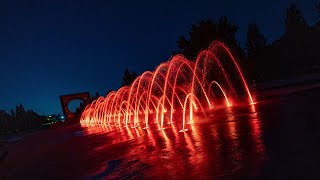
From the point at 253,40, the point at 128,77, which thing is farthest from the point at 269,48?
the point at 128,77

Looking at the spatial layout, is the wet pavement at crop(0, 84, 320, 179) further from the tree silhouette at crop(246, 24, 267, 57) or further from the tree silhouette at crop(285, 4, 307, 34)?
the tree silhouette at crop(246, 24, 267, 57)

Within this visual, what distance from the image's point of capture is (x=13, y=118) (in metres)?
118

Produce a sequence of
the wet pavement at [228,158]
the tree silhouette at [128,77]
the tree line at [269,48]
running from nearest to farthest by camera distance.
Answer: the wet pavement at [228,158] → the tree line at [269,48] → the tree silhouette at [128,77]

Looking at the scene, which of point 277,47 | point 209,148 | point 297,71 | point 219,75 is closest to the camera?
point 209,148

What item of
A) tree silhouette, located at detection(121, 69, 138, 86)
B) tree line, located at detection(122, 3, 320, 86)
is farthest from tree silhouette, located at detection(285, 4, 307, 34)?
tree silhouette, located at detection(121, 69, 138, 86)

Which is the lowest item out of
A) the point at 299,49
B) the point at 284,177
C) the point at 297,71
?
the point at 284,177

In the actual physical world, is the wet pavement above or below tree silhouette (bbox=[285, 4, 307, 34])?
below

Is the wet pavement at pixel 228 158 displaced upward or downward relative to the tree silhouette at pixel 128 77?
downward

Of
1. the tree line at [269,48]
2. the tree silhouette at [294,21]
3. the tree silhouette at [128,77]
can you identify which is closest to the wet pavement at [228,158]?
the tree line at [269,48]

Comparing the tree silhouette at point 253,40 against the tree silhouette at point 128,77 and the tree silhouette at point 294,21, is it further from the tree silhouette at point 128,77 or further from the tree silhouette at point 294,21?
the tree silhouette at point 128,77

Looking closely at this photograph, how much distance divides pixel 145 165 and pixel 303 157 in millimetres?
4040

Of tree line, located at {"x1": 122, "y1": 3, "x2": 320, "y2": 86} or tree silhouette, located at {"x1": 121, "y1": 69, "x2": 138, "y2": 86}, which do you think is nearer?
tree line, located at {"x1": 122, "y1": 3, "x2": 320, "y2": 86}

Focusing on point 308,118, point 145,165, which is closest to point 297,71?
point 308,118

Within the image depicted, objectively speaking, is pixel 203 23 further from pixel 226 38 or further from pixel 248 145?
pixel 248 145
